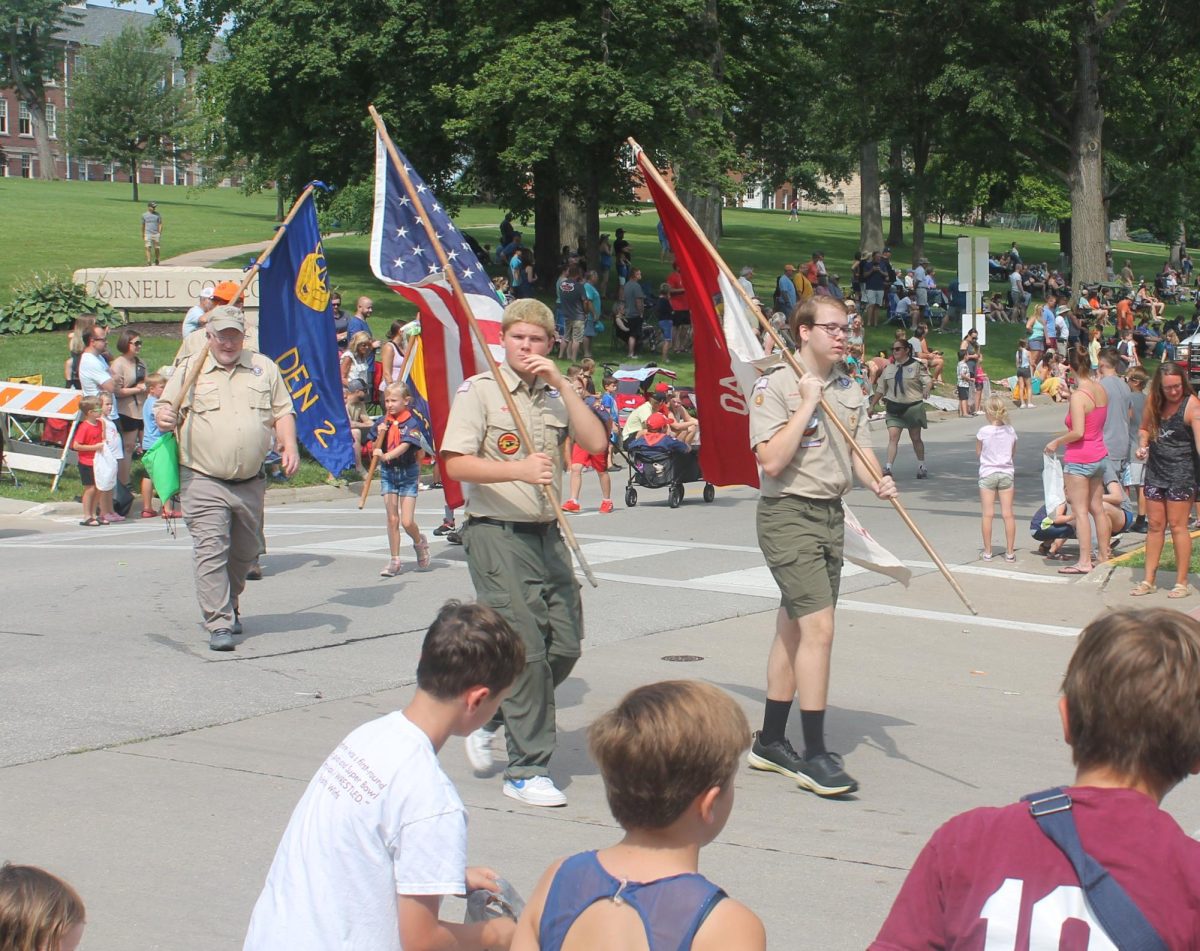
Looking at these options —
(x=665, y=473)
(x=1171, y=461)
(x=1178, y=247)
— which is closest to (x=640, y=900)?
(x=1171, y=461)

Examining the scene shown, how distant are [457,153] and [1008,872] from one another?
37684mm

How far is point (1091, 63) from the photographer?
1457 inches

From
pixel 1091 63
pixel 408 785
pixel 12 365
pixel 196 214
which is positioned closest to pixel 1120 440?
pixel 408 785

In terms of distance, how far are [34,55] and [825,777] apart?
99.4 metres

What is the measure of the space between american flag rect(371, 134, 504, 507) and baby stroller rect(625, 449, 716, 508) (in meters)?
8.86

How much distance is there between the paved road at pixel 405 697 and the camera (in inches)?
221

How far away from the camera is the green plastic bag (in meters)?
9.62

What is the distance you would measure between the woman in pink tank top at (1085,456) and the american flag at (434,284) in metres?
Answer: 6.04

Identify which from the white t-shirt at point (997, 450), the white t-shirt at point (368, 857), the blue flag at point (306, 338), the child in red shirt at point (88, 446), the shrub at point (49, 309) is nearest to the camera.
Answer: the white t-shirt at point (368, 857)

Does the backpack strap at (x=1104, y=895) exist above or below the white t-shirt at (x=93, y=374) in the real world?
below

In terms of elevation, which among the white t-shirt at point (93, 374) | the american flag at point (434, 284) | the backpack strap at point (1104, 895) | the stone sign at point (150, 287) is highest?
the stone sign at point (150, 287)

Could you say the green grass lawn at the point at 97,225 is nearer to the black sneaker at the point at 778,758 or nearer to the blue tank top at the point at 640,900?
the black sneaker at the point at 778,758

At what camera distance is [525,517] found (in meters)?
6.59

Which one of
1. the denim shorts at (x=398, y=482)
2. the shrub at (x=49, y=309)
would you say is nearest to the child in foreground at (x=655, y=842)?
the denim shorts at (x=398, y=482)
